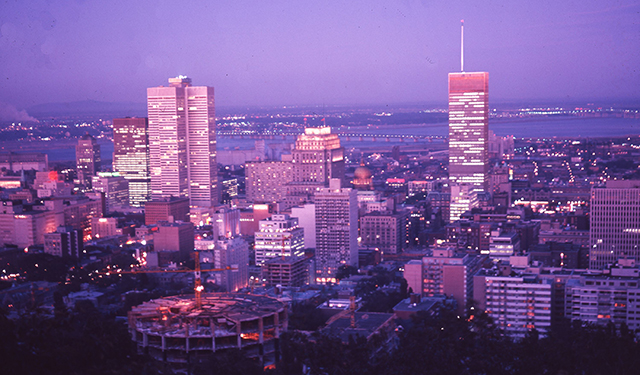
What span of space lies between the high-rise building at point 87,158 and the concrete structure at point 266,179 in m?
6.96

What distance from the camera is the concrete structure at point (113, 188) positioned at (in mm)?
34938

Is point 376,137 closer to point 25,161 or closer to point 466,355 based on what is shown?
point 25,161

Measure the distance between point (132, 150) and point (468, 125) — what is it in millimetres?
14161

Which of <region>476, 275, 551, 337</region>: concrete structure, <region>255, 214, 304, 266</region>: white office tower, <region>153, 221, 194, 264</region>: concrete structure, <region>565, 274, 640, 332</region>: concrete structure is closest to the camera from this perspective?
<region>565, 274, 640, 332</region>: concrete structure

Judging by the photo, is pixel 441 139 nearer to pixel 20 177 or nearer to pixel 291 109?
pixel 291 109

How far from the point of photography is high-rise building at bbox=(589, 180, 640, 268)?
20.6 metres

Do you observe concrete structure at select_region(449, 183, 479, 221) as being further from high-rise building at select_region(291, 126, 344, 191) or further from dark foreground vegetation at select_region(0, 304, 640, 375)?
dark foreground vegetation at select_region(0, 304, 640, 375)

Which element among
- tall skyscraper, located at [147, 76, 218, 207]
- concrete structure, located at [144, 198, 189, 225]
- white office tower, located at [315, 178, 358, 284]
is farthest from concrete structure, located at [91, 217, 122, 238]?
white office tower, located at [315, 178, 358, 284]

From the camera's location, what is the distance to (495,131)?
52156 mm

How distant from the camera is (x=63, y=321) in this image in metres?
9.48

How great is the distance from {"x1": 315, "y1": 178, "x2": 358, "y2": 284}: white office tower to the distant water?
1338cm

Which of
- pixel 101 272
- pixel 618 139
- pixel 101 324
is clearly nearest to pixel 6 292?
pixel 101 272

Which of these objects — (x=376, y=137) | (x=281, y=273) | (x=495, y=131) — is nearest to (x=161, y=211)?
(x=281, y=273)

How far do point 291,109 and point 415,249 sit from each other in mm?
17624
